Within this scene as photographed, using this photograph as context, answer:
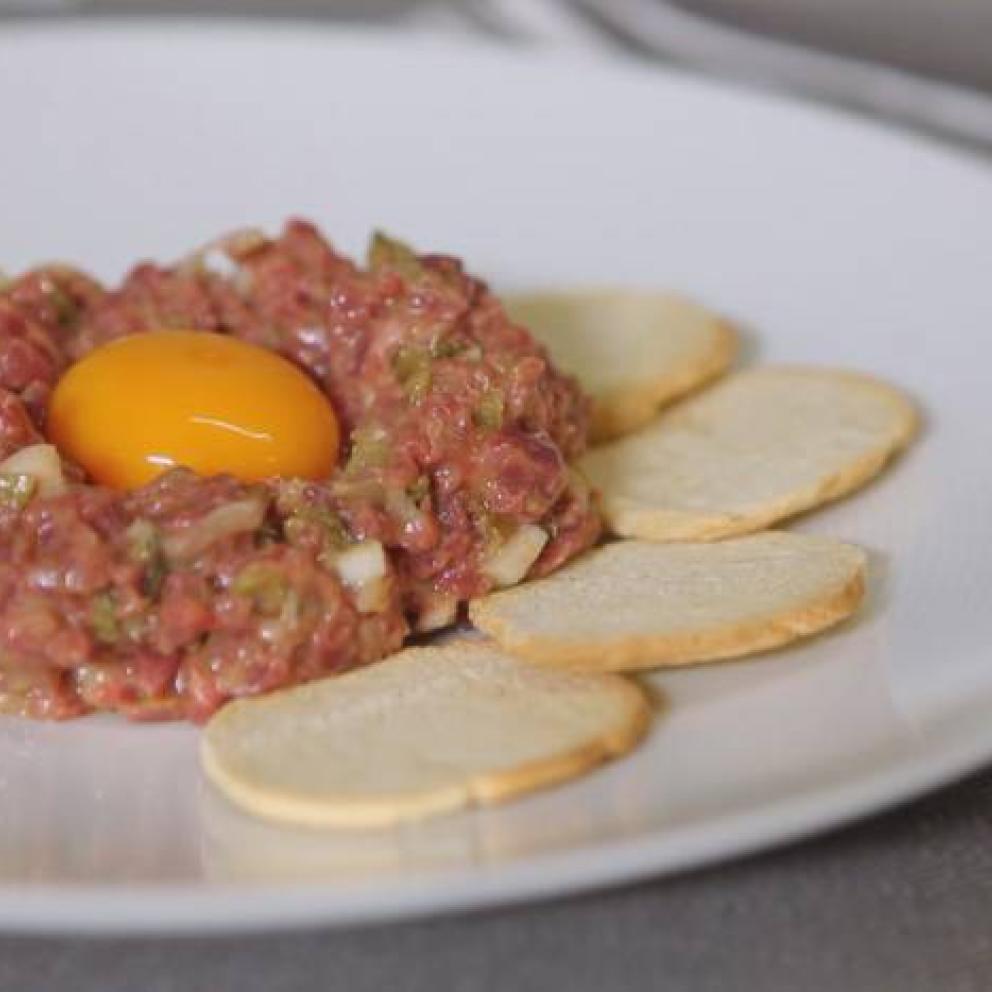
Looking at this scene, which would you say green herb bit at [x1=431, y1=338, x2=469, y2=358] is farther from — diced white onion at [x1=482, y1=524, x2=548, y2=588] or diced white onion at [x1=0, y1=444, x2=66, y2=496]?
diced white onion at [x1=0, y1=444, x2=66, y2=496]


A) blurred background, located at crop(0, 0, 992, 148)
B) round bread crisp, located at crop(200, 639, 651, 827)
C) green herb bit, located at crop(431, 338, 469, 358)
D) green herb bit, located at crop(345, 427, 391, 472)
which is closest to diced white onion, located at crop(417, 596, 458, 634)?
round bread crisp, located at crop(200, 639, 651, 827)

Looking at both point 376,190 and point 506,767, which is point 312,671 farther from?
point 376,190

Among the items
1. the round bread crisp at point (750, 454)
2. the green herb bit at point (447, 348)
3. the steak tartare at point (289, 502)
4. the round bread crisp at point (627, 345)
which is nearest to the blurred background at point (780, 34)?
the round bread crisp at point (627, 345)

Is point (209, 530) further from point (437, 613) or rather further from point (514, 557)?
point (514, 557)

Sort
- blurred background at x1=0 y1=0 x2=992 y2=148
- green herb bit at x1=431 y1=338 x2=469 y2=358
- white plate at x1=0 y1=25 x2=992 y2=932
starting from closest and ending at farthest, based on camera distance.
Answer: white plate at x1=0 y1=25 x2=992 y2=932
green herb bit at x1=431 y1=338 x2=469 y2=358
blurred background at x1=0 y1=0 x2=992 y2=148

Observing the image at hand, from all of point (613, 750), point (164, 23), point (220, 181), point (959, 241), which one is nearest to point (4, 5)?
point (164, 23)
